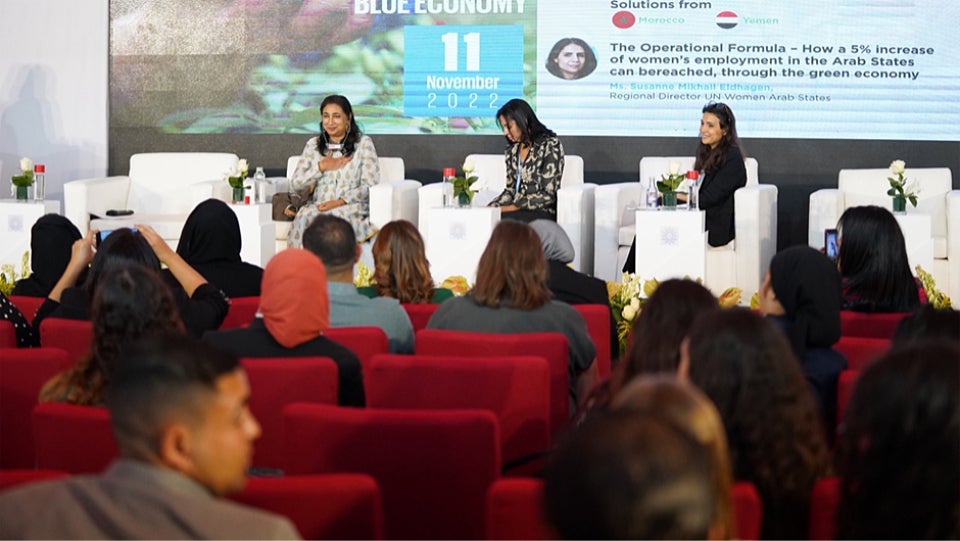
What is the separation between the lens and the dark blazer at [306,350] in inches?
141

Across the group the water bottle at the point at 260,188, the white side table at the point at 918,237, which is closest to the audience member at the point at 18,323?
the water bottle at the point at 260,188

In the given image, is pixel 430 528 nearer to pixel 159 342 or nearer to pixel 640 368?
pixel 640 368

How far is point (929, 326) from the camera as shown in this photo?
9.89ft

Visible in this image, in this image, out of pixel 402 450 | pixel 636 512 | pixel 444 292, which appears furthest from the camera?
pixel 444 292

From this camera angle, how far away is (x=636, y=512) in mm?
1393

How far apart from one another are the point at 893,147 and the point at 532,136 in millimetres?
2684

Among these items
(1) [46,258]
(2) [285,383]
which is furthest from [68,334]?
(1) [46,258]

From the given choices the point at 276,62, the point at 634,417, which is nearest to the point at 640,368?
the point at 634,417

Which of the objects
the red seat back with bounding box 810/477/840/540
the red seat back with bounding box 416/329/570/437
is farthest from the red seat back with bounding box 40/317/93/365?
the red seat back with bounding box 810/477/840/540

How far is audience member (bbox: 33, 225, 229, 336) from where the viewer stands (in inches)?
173

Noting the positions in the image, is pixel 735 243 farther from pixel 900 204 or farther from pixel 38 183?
pixel 38 183

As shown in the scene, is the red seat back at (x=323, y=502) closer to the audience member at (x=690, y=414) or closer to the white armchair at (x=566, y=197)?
the audience member at (x=690, y=414)

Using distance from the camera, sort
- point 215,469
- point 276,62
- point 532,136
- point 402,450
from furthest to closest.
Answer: point 276,62, point 532,136, point 402,450, point 215,469

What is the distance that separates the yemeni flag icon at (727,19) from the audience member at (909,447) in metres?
7.87
